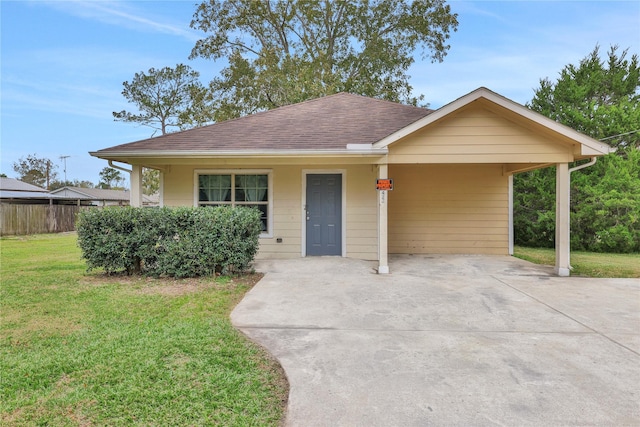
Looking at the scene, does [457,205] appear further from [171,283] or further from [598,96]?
[598,96]

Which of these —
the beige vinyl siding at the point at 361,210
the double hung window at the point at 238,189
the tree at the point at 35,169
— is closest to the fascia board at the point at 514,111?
the beige vinyl siding at the point at 361,210

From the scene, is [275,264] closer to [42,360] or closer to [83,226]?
[83,226]

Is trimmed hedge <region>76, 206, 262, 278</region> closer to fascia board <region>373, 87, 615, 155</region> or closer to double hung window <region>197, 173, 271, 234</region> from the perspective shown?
double hung window <region>197, 173, 271, 234</region>

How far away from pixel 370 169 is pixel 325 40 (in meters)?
13.8

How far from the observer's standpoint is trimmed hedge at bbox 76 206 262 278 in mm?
5848

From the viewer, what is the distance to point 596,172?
10484 millimetres

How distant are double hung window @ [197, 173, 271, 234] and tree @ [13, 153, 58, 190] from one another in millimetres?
53711

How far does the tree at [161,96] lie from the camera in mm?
24562

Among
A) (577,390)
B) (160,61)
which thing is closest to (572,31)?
(577,390)

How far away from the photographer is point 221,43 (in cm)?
1867

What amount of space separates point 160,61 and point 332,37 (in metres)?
13.4

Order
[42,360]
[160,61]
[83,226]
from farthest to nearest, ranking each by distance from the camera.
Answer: [160,61]
[83,226]
[42,360]

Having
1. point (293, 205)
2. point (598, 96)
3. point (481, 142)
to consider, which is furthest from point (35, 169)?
point (598, 96)

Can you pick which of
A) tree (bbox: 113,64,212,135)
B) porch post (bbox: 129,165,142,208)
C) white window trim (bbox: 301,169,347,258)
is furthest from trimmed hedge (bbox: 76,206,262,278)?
tree (bbox: 113,64,212,135)
